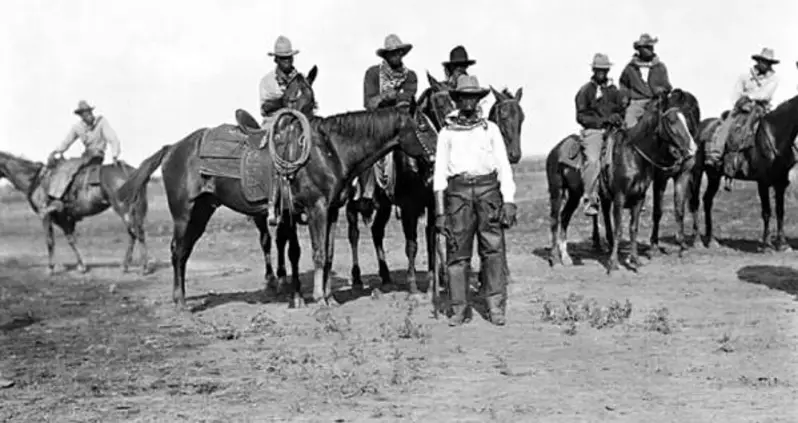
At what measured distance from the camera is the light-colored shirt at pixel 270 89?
13.2 metres

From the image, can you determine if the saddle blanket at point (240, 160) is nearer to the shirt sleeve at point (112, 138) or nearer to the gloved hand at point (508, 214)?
the gloved hand at point (508, 214)

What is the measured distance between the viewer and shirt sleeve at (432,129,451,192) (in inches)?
430

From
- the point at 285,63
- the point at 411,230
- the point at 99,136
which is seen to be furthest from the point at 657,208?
the point at 99,136

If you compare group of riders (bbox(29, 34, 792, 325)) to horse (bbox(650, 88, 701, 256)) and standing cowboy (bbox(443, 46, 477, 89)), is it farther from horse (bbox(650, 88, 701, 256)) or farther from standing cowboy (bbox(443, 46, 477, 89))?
horse (bbox(650, 88, 701, 256))

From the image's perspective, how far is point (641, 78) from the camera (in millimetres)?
17641

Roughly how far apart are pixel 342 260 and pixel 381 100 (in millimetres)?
7763

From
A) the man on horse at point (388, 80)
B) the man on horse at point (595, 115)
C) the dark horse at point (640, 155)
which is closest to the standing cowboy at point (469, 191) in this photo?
the man on horse at point (388, 80)

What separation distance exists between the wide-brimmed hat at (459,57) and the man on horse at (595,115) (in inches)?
149

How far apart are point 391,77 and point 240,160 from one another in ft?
6.97

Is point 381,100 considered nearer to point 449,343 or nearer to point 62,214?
point 449,343

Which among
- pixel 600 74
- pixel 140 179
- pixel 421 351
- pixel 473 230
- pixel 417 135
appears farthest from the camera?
pixel 600 74

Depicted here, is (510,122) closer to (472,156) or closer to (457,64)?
(457,64)

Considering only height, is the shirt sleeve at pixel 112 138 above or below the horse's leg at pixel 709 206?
above

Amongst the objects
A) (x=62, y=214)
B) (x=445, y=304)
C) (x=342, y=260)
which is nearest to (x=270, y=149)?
(x=445, y=304)
